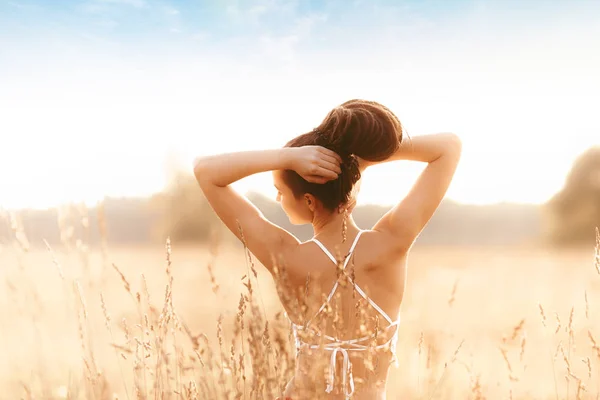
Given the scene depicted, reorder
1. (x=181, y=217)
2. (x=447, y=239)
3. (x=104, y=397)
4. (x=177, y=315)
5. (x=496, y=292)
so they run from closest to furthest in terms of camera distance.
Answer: (x=104, y=397)
(x=177, y=315)
(x=496, y=292)
(x=181, y=217)
(x=447, y=239)

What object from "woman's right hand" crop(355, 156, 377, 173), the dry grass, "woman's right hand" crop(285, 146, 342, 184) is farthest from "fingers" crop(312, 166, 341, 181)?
the dry grass

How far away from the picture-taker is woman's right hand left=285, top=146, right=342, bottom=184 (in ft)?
6.64

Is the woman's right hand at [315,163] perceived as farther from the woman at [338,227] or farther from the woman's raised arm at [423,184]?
the woman's raised arm at [423,184]

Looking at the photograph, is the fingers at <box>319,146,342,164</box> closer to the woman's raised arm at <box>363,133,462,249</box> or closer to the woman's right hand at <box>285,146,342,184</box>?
the woman's right hand at <box>285,146,342,184</box>

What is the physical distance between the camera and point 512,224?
4516cm

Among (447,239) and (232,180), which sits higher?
(232,180)

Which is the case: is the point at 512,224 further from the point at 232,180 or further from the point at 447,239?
the point at 232,180

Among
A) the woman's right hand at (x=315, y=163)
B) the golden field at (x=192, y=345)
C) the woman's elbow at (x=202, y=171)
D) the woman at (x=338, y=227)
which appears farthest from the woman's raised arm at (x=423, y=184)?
the woman's elbow at (x=202, y=171)

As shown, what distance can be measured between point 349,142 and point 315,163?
201mm

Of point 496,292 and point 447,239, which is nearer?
point 496,292

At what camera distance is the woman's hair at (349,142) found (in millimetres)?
2141

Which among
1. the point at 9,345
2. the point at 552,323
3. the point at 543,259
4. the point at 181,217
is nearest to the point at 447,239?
the point at 543,259

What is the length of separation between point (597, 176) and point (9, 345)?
32.7 meters

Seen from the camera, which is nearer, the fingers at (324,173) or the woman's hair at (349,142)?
the fingers at (324,173)
